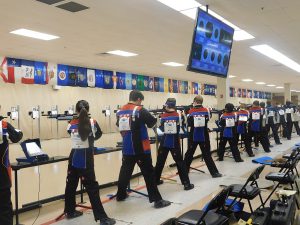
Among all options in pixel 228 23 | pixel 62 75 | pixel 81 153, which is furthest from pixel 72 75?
pixel 81 153

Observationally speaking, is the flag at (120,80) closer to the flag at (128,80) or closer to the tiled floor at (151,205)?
the flag at (128,80)

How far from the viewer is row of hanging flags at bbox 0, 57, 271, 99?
10.7 m

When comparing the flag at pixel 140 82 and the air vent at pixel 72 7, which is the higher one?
the air vent at pixel 72 7

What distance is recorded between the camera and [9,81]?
10703 mm

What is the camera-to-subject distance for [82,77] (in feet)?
43.3

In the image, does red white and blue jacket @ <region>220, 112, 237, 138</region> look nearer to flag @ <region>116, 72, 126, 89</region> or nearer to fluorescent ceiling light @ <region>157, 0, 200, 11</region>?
fluorescent ceiling light @ <region>157, 0, 200, 11</region>

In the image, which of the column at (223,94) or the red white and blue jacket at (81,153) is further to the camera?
the column at (223,94)

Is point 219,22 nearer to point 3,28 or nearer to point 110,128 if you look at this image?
point 3,28

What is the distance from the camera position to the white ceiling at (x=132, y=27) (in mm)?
5266

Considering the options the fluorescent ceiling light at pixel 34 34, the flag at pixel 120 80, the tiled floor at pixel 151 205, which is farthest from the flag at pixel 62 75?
the tiled floor at pixel 151 205

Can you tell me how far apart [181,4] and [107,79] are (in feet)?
31.2

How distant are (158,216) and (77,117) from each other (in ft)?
5.45

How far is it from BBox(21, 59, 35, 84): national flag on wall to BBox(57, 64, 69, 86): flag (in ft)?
3.69

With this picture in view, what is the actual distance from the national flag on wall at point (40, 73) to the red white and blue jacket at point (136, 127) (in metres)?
8.13
